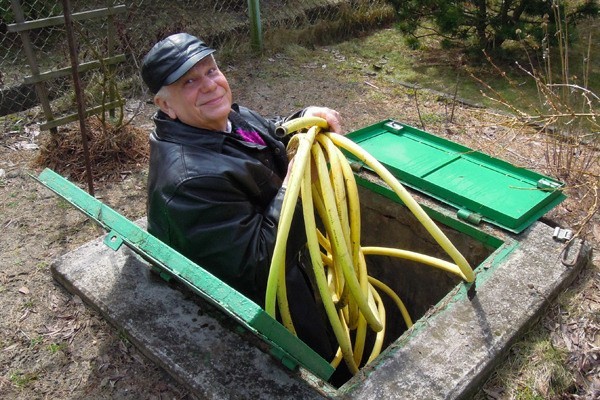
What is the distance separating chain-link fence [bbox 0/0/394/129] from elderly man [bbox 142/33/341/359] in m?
2.17

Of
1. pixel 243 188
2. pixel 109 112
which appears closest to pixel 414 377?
pixel 243 188

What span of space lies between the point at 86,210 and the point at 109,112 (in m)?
2.80

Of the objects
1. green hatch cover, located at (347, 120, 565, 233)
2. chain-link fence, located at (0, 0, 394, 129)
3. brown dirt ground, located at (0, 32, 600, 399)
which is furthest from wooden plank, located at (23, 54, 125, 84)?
green hatch cover, located at (347, 120, 565, 233)

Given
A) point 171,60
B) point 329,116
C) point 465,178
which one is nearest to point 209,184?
point 171,60

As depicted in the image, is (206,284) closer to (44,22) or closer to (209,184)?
(209,184)

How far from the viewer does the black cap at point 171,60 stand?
1943 mm

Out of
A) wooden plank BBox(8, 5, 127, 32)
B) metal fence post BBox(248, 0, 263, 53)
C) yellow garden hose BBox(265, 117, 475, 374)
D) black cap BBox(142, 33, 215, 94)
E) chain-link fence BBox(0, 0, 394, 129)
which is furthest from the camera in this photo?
metal fence post BBox(248, 0, 263, 53)

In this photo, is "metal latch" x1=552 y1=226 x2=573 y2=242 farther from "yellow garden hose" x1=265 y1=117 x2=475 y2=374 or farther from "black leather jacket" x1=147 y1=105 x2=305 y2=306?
"black leather jacket" x1=147 y1=105 x2=305 y2=306

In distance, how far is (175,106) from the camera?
2033 millimetres

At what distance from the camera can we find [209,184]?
72.9 inches

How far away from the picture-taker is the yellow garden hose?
1802 mm

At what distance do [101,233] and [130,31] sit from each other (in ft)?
11.7

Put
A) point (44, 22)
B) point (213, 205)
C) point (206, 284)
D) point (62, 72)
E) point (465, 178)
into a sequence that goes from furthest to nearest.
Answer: point (62, 72) → point (44, 22) → point (465, 178) → point (213, 205) → point (206, 284)

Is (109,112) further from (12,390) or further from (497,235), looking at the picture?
(497,235)
